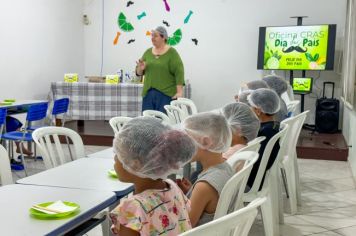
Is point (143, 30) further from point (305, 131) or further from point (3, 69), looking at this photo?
point (305, 131)

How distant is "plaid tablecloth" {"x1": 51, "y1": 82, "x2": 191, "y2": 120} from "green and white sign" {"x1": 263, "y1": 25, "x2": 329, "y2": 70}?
1.55 meters

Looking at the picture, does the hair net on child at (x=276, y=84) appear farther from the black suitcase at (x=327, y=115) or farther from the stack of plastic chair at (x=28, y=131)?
the black suitcase at (x=327, y=115)

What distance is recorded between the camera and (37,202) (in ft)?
5.41

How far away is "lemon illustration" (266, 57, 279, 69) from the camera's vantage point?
7.14 m

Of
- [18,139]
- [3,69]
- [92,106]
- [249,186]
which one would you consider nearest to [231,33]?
[92,106]

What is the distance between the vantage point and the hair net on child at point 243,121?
2.56 meters

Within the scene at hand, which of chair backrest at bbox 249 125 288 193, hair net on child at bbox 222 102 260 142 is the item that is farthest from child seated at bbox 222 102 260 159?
chair backrest at bbox 249 125 288 193

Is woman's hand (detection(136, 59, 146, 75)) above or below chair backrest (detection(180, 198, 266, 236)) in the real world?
above

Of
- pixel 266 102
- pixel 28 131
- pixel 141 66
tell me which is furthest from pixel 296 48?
pixel 28 131

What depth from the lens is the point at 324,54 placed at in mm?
6852

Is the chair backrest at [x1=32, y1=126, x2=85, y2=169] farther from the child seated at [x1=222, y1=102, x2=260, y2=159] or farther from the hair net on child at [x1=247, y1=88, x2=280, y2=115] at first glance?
the hair net on child at [x1=247, y1=88, x2=280, y2=115]

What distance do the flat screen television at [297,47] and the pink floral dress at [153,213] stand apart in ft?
19.7

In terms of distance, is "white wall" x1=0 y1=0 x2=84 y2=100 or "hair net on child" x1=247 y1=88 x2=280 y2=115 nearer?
"hair net on child" x1=247 y1=88 x2=280 y2=115

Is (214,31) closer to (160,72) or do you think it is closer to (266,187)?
(160,72)
